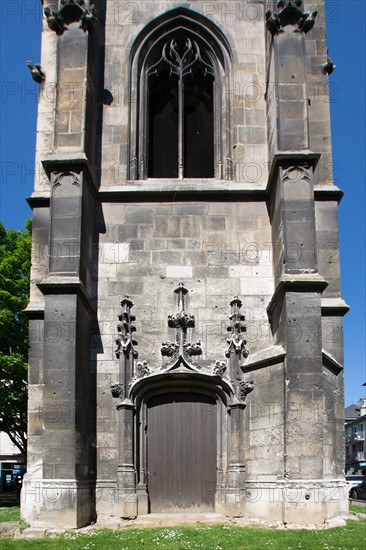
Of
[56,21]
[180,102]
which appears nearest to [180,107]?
[180,102]

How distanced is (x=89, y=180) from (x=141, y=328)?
3114 mm

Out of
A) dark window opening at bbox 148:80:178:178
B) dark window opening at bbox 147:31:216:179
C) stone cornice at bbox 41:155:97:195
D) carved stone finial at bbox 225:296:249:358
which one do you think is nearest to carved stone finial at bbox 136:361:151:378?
carved stone finial at bbox 225:296:249:358

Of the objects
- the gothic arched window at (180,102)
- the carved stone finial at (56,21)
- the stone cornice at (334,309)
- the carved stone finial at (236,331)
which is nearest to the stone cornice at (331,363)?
the stone cornice at (334,309)

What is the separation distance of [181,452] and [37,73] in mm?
8632

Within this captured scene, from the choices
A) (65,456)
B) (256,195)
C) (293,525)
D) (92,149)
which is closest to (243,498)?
(293,525)

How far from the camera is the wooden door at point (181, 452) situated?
12.9m

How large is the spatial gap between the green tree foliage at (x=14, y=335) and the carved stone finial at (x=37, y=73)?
819 cm

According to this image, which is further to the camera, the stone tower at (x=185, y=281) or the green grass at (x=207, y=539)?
the stone tower at (x=185, y=281)

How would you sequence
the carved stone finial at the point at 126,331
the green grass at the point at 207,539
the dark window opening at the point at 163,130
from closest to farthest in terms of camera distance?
1. the green grass at the point at 207,539
2. the carved stone finial at the point at 126,331
3. the dark window opening at the point at 163,130

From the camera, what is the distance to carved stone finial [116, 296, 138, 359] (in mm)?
13008

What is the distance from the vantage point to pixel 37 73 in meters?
14.7

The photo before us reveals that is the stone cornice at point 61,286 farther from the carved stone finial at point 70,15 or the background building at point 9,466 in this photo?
the background building at point 9,466

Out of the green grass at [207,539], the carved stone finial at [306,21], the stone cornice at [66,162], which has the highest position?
the carved stone finial at [306,21]

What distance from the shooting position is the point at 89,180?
13352 mm
